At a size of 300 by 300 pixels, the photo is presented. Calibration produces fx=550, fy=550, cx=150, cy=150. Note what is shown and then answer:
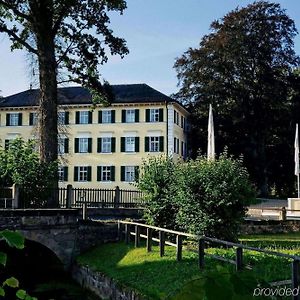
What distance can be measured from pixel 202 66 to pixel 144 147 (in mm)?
8952

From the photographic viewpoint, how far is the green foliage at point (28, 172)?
21719mm

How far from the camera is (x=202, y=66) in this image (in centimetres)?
4938

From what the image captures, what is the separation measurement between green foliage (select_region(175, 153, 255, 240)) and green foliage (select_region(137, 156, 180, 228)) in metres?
1.16

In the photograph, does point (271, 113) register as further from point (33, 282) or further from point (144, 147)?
point (33, 282)

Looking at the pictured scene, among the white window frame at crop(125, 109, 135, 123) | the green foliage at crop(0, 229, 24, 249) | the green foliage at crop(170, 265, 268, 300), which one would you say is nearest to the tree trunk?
the green foliage at crop(0, 229, 24, 249)

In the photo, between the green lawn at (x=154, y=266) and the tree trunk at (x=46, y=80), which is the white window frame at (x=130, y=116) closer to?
the tree trunk at (x=46, y=80)

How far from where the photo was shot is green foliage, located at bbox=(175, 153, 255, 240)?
1647 centimetres

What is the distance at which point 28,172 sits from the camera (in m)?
21.8

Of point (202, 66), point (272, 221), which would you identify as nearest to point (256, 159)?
point (202, 66)

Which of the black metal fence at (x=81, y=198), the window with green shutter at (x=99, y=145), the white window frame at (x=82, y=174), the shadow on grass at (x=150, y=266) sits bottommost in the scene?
the shadow on grass at (x=150, y=266)

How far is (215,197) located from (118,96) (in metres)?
35.9

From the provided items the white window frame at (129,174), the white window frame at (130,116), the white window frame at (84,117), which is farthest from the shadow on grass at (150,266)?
the white window frame at (84,117)

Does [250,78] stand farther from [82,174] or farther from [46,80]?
[46,80]

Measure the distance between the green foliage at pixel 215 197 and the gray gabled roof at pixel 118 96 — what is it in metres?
31.8
